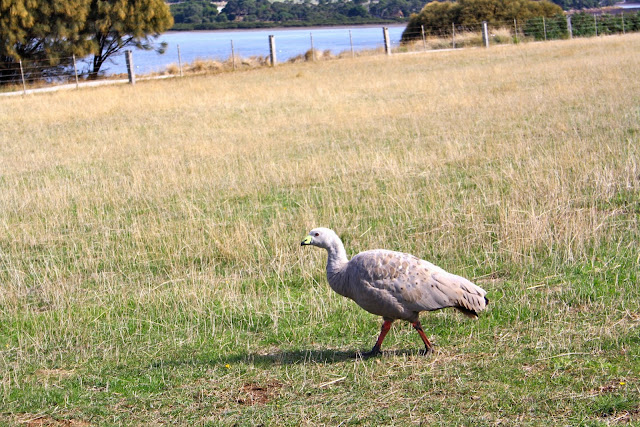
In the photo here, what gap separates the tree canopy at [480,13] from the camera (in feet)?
167

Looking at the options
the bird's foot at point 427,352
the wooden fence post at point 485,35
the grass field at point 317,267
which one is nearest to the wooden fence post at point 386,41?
the wooden fence post at point 485,35

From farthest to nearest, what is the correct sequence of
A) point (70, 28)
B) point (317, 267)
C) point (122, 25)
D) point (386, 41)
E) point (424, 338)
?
point (386, 41) < point (122, 25) < point (70, 28) < point (317, 267) < point (424, 338)

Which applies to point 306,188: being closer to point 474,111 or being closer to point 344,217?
point 344,217

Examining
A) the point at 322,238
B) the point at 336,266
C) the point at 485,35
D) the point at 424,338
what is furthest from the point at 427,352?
the point at 485,35

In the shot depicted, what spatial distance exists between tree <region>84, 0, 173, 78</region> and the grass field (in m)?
22.0

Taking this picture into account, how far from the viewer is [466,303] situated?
17.6 ft

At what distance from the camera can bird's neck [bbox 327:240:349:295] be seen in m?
5.54

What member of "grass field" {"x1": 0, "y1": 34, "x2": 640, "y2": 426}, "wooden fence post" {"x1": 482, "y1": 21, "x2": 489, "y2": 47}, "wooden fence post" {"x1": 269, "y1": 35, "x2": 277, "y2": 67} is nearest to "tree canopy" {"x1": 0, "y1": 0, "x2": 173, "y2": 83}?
"wooden fence post" {"x1": 269, "y1": 35, "x2": 277, "y2": 67}

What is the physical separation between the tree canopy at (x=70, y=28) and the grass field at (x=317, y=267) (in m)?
19.6

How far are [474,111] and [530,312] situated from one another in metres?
12.1

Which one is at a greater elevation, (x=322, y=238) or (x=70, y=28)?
(x=70, y=28)

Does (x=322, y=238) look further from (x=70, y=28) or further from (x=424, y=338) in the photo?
(x=70, y=28)

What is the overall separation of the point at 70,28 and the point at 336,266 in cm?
3504

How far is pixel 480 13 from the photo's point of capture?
5144 centimetres
